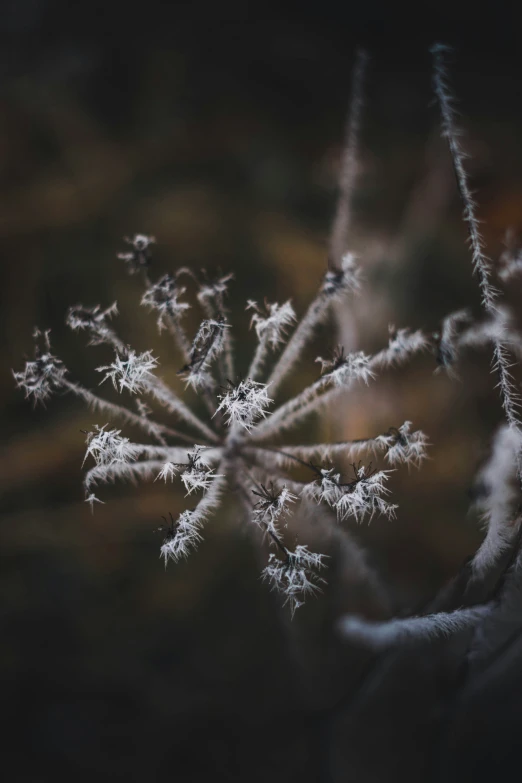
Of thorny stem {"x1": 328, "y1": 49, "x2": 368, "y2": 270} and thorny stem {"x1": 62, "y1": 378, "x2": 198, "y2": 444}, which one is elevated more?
thorny stem {"x1": 328, "y1": 49, "x2": 368, "y2": 270}

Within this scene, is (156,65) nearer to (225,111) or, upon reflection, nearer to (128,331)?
(225,111)

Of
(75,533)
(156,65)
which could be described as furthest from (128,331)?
(156,65)

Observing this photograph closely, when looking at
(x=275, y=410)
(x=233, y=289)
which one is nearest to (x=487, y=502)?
(x=275, y=410)

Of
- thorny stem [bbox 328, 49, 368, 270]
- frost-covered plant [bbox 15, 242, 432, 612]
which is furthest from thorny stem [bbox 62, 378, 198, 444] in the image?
thorny stem [bbox 328, 49, 368, 270]

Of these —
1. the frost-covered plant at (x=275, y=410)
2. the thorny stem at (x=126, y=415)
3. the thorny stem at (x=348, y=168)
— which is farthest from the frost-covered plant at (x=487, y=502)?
the thorny stem at (x=126, y=415)

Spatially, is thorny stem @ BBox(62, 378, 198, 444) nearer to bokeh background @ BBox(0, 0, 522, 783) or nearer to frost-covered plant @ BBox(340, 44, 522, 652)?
bokeh background @ BBox(0, 0, 522, 783)

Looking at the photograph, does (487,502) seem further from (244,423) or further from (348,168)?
(348,168)

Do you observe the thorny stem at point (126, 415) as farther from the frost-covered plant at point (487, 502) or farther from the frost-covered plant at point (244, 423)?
the frost-covered plant at point (487, 502)

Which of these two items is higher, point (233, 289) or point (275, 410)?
point (233, 289)

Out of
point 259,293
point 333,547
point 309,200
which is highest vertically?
point 309,200
